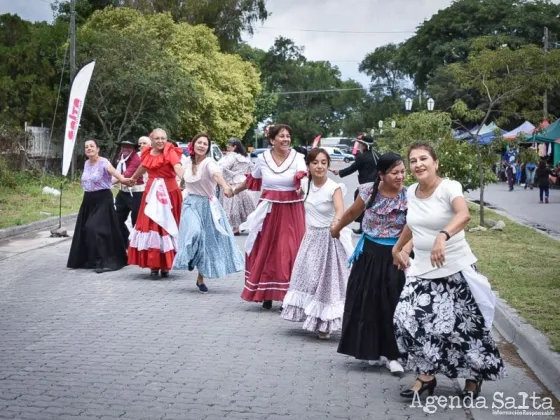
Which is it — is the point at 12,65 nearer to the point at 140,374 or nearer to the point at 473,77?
the point at 473,77

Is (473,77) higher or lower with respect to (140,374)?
higher

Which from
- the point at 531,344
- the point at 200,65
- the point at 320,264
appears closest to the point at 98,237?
the point at 320,264

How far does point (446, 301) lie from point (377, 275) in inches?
41.3

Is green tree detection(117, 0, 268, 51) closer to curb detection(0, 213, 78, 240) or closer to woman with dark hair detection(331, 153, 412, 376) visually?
curb detection(0, 213, 78, 240)

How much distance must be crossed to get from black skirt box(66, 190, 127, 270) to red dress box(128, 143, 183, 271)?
2.82ft

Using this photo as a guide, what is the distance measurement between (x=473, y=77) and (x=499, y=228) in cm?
387

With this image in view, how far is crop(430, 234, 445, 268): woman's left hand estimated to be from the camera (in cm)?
578

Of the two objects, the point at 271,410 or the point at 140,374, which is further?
Answer: the point at 140,374

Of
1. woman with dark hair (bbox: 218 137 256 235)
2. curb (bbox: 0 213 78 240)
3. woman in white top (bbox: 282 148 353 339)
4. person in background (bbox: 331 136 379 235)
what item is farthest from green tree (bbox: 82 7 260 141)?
woman in white top (bbox: 282 148 353 339)

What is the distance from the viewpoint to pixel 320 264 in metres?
8.44

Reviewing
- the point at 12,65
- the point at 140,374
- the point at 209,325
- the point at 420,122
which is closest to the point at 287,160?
the point at 209,325

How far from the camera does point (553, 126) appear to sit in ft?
124

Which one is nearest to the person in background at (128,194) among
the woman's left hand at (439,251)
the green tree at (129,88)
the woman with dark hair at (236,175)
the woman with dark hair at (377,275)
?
the woman with dark hair at (236,175)

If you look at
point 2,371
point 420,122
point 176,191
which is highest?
point 420,122
